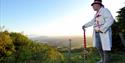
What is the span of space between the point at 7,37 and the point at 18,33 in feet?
3.42

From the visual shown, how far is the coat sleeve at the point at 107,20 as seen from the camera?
8352 millimetres

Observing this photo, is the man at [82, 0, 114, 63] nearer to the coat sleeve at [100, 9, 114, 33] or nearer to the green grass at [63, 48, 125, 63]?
the coat sleeve at [100, 9, 114, 33]

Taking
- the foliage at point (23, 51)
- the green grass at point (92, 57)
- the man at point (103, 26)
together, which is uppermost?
the man at point (103, 26)

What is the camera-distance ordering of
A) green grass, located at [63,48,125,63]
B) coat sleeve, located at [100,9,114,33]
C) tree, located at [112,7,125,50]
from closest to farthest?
coat sleeve, located at [100,9,114,33], green grass, located at [63,48,125,63], tree, located at [112,7,125,50]

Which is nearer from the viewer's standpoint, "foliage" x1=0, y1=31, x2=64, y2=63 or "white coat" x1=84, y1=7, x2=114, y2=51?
"white coat" x1=84, y1=7, x2=114, y2=51

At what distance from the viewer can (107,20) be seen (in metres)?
8.38

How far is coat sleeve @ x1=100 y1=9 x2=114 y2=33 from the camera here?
8352 millimetres

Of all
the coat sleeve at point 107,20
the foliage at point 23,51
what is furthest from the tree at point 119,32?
the coat sleeve at point 107,20

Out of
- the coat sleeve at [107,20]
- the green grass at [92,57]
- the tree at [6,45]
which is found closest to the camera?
the coat sleeve at [107,20]

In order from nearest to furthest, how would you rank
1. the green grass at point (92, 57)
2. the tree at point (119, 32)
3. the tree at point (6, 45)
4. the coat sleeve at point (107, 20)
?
the coat sleeve at point (107, 20)
the tree at point (6, 45)
the green grass at point (92, 57)
the tree at point (119, 32)

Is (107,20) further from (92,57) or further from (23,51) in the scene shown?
(92,57)

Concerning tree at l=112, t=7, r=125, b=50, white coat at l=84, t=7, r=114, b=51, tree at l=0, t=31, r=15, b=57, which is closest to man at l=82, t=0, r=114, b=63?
white coat at l=84, t=7, r=114, b=51

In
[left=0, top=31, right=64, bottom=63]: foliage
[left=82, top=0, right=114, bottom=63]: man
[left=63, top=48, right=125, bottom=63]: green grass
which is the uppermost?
[left=82, top=0, right=114, bottom=63]: man

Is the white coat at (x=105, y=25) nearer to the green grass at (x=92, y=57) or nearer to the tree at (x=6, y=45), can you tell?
the green grass at (x=92, y=57)
